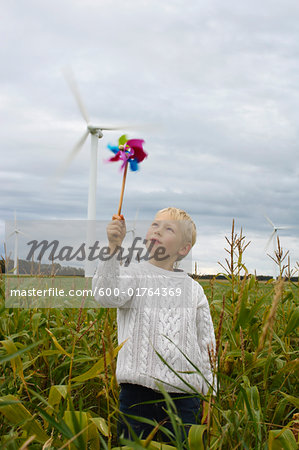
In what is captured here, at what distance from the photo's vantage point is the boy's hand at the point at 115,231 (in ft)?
9.18

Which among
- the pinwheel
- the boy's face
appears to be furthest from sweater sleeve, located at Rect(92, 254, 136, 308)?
the pinwheel

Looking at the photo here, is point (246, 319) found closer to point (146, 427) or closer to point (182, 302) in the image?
point (182, 302)

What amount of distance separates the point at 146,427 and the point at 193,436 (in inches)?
43.6

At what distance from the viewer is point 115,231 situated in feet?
9.18

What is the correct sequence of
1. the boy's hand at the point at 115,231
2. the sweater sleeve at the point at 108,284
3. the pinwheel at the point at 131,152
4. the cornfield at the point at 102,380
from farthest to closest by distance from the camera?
the pinwheel at the point at 131,152 < the sweater sleeve at the point at 108,284 < the boy's hand at the point at 115,231 < the cornfield at the point at 102,380

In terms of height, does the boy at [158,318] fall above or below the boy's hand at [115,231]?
below

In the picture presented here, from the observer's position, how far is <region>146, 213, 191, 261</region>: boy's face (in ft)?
10.3

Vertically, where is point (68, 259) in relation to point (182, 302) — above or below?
above

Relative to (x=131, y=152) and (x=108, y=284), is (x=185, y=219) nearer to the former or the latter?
(x=131, y=152)

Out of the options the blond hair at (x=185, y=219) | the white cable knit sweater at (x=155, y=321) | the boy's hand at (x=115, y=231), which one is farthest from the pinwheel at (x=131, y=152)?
the white cable knit sweater at (x=155, y=321)

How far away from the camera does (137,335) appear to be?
2990 mm

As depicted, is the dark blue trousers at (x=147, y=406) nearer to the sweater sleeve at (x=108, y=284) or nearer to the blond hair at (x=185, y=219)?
the sweater sleeve at (x=108, y=284)

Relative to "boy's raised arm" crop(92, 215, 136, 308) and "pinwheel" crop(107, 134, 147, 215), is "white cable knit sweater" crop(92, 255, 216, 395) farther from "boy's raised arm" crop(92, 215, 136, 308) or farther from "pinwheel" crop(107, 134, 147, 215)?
"pinwheel" crop(107, 134, 147, 215)

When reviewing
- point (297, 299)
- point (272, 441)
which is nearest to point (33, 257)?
point (297, 299)
